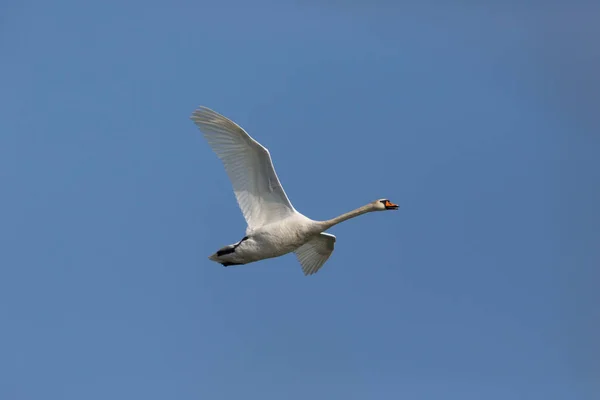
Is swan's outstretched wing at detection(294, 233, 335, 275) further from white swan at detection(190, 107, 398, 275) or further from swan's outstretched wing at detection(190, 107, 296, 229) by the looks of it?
swan's outstretched wing at detection(190, 107, 296, 229)

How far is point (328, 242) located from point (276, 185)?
10.1 ft

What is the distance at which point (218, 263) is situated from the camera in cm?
3056

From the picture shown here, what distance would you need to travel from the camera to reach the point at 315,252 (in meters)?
32.9

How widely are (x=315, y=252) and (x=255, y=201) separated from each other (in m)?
3.17

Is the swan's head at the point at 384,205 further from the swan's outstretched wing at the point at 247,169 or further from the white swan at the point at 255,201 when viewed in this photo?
the swan's outstretched wing at the point at 247,169

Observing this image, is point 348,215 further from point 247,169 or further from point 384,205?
point 247,169

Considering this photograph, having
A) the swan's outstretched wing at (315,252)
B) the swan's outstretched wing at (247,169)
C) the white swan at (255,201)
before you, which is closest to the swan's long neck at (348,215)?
the white swan at (255,201)

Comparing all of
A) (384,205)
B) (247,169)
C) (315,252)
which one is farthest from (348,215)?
(247,169)

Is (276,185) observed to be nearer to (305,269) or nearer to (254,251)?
A: (254,251)

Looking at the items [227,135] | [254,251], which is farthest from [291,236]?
A: [227,135]

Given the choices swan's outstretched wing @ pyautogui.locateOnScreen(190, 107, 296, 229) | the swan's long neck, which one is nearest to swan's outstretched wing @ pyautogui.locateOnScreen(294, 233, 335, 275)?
the swan's long neck

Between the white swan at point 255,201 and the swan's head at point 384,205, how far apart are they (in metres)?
0.93

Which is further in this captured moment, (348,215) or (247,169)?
(348,215)

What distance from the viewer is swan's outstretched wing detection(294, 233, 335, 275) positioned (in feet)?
107
